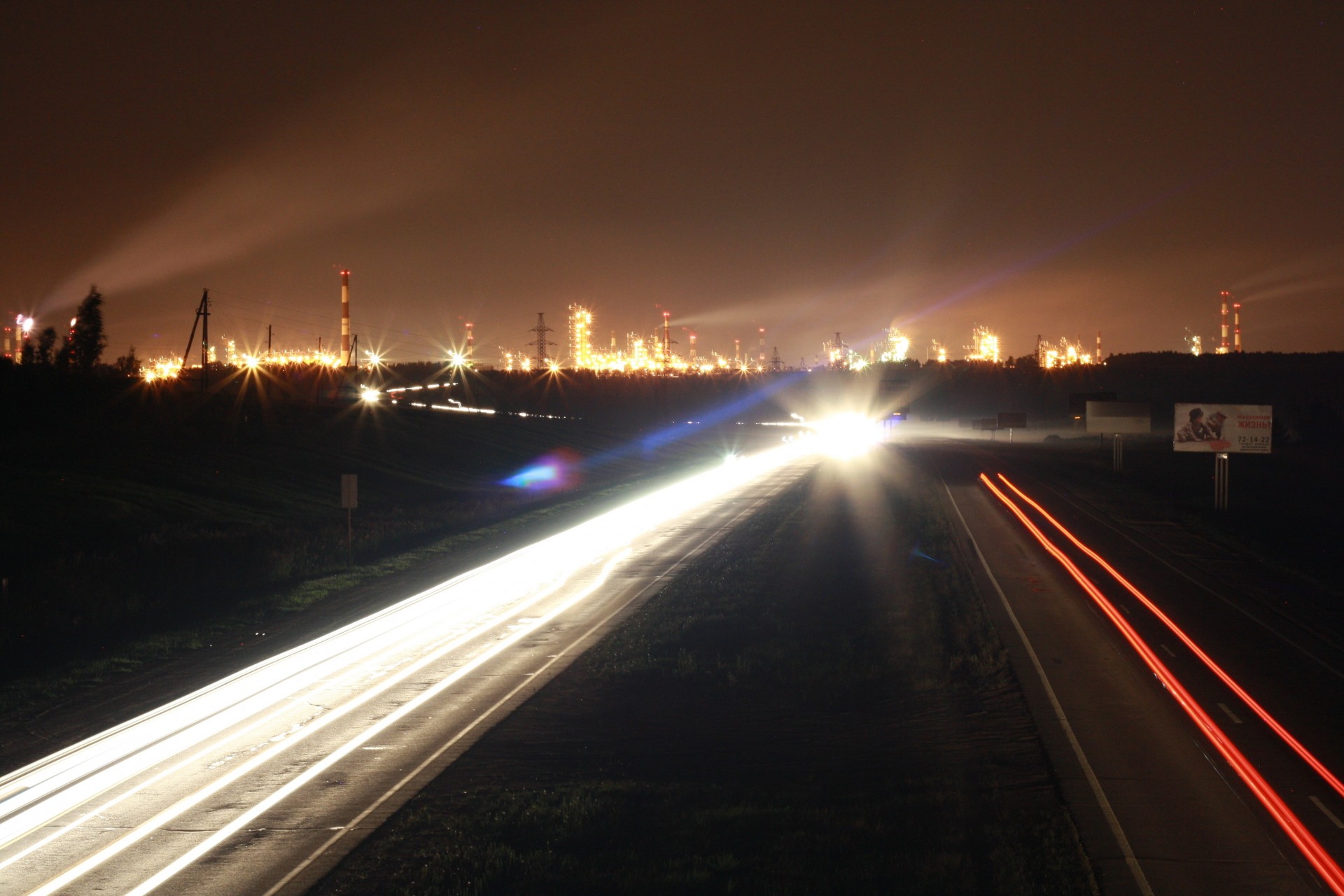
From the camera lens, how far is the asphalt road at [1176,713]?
8.78 metres

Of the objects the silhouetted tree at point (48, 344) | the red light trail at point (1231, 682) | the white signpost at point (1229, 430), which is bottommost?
the red light trail at point (1231, 682)

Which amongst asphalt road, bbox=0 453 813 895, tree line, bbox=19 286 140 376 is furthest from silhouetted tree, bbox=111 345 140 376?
asphalt road, bbox=0 453 813 895

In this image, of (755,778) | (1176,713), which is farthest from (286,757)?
(1176,713)

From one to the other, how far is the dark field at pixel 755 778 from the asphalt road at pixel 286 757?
607 millimetres

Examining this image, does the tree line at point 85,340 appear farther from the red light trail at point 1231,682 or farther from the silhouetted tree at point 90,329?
the red light trail at point 1231,682

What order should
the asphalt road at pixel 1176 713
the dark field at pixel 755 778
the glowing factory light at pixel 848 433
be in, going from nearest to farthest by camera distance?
the dark field at pixel 755 778 → the asphalt road at pixel 1176 713 → the glowing factory light at pixel 848 433

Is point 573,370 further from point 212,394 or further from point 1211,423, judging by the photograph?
point 1211,423

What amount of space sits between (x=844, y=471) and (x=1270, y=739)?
51175 mm

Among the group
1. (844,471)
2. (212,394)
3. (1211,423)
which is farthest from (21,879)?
(844,471)

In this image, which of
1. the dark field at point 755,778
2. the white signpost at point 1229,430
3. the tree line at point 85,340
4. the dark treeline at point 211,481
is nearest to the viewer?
the dark field at point 755,778

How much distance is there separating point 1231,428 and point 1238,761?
4021cm

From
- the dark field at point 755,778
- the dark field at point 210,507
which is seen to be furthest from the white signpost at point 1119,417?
the dark field at point 755,778

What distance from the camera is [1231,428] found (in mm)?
46250

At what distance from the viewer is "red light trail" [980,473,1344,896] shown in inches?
338
